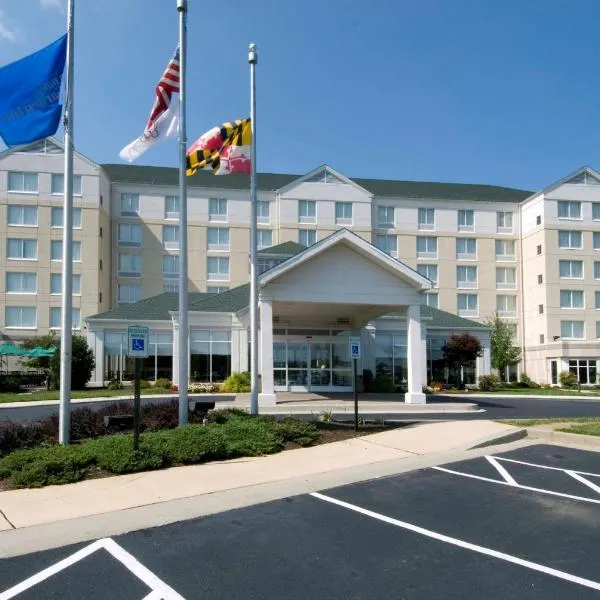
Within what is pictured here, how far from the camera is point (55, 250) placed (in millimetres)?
48438

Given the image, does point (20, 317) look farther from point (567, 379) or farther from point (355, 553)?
point (355, 553)

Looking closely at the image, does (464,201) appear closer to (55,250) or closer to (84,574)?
(55,250)

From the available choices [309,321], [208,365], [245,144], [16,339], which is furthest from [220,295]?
[245,144]

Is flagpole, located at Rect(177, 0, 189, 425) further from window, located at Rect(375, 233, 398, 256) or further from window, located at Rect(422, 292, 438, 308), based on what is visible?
window, located at Rect(422, 292, 438, 308)

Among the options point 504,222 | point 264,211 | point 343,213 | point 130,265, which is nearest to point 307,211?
point 343,213

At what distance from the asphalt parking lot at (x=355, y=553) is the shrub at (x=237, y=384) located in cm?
2360

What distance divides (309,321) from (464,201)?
30367mm

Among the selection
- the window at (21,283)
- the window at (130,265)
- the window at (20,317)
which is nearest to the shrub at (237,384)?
the window at (20,317)

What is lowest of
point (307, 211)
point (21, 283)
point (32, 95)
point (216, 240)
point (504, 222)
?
point (21, 283)

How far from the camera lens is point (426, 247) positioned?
183 ft

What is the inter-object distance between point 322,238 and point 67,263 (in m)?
35.9

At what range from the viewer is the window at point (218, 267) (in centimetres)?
5253

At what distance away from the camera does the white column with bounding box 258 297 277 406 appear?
21.2m

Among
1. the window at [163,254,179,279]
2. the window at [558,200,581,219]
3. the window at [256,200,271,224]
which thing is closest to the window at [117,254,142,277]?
the window at [163,254,179,279]
